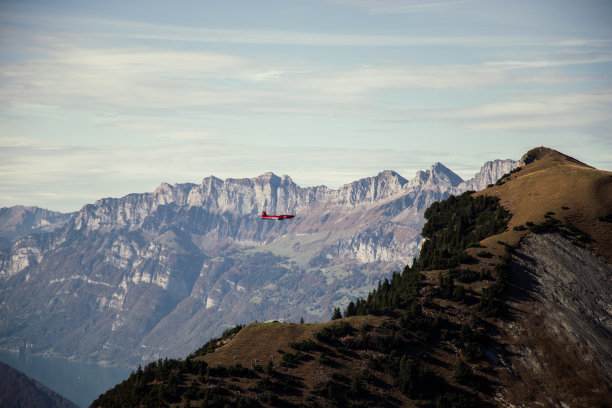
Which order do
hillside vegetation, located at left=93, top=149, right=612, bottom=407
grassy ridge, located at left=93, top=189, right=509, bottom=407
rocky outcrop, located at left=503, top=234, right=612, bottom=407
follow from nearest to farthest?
grassy ridge, located at left=93, top=189, right=509, bottom=407, hillside vegetation, located at left=93, top=149, right=612, bottom=407, rocky outcrop, located at left=503, top=234, right=612, bottom=407


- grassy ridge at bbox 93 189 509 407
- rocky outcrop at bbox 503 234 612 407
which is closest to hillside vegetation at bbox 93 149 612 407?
grassy ridge at bbox 93 189 509 407

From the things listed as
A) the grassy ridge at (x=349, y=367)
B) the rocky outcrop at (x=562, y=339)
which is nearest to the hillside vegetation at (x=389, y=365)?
the grassy ridge at (x=349, y=367)

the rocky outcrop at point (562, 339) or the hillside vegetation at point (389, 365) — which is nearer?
the hillside vegetation at point (389, 365)

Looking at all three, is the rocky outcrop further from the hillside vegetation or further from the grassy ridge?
the grassy ridge

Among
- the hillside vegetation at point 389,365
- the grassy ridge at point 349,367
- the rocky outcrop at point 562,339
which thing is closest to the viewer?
the grassy ridge at point 349,367

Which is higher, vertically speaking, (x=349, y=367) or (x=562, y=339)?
(x=562, y=339)

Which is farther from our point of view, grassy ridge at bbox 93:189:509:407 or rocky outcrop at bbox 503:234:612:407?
rocky outcrop at bbox 503:234:612:407

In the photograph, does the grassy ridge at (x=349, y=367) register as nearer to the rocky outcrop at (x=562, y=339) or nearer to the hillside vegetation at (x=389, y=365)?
the hillside vegetation at (x=389, y=365)

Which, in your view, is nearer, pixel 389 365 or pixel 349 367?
pixel 389 365

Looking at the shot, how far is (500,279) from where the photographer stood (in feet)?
639

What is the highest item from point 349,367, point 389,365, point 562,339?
point 562,339

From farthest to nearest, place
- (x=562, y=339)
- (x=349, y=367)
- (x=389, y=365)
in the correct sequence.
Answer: (x=562, y=339), (x=349, y=367), (x=389, y=365)

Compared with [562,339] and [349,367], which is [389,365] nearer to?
[349,367]

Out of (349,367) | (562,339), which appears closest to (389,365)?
(349,367)
